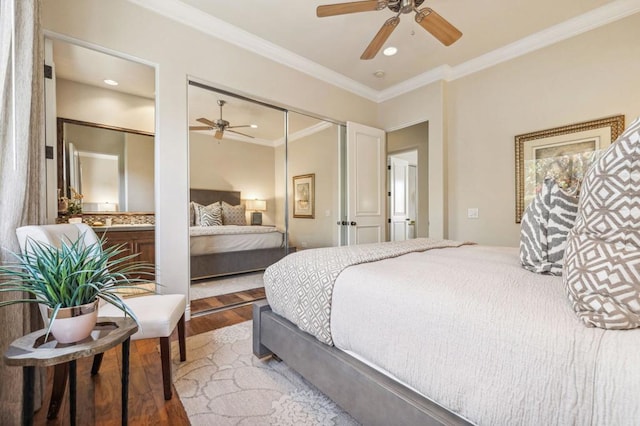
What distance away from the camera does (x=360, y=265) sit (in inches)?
55.4

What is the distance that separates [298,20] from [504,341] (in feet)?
9.93

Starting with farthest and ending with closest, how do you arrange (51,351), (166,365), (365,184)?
(365,184) → (166,365) → (51,351)

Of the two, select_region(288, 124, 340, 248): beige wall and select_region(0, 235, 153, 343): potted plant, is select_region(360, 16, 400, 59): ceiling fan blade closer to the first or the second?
select_region(288, 124, 340, 248): beige wall

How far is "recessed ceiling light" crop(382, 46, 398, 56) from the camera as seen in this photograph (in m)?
3.12

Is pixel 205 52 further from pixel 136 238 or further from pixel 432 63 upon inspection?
pixel 432 63

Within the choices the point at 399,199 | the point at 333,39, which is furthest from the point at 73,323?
the point at 399,199

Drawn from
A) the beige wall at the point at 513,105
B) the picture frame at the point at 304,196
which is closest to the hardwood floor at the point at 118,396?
the picture frame at the point at 304,196

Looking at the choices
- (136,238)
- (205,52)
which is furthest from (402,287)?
(205,52)

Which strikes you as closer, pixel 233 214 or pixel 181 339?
pixel 181 339

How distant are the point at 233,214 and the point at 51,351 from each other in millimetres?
2560

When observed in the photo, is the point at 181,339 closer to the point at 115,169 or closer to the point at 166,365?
the point at 166,365

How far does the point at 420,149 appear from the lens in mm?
4844

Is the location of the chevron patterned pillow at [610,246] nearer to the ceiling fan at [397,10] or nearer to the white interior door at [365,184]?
the ceiling fan at [397,10]

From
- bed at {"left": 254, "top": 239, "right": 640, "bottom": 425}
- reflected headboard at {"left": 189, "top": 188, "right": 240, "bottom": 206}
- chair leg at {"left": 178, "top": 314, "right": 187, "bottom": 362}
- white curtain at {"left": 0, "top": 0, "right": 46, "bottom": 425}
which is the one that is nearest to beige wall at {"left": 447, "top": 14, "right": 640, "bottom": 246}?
bed at {"left": 254, "top": 239, "right": 640, "bottom": 425}
